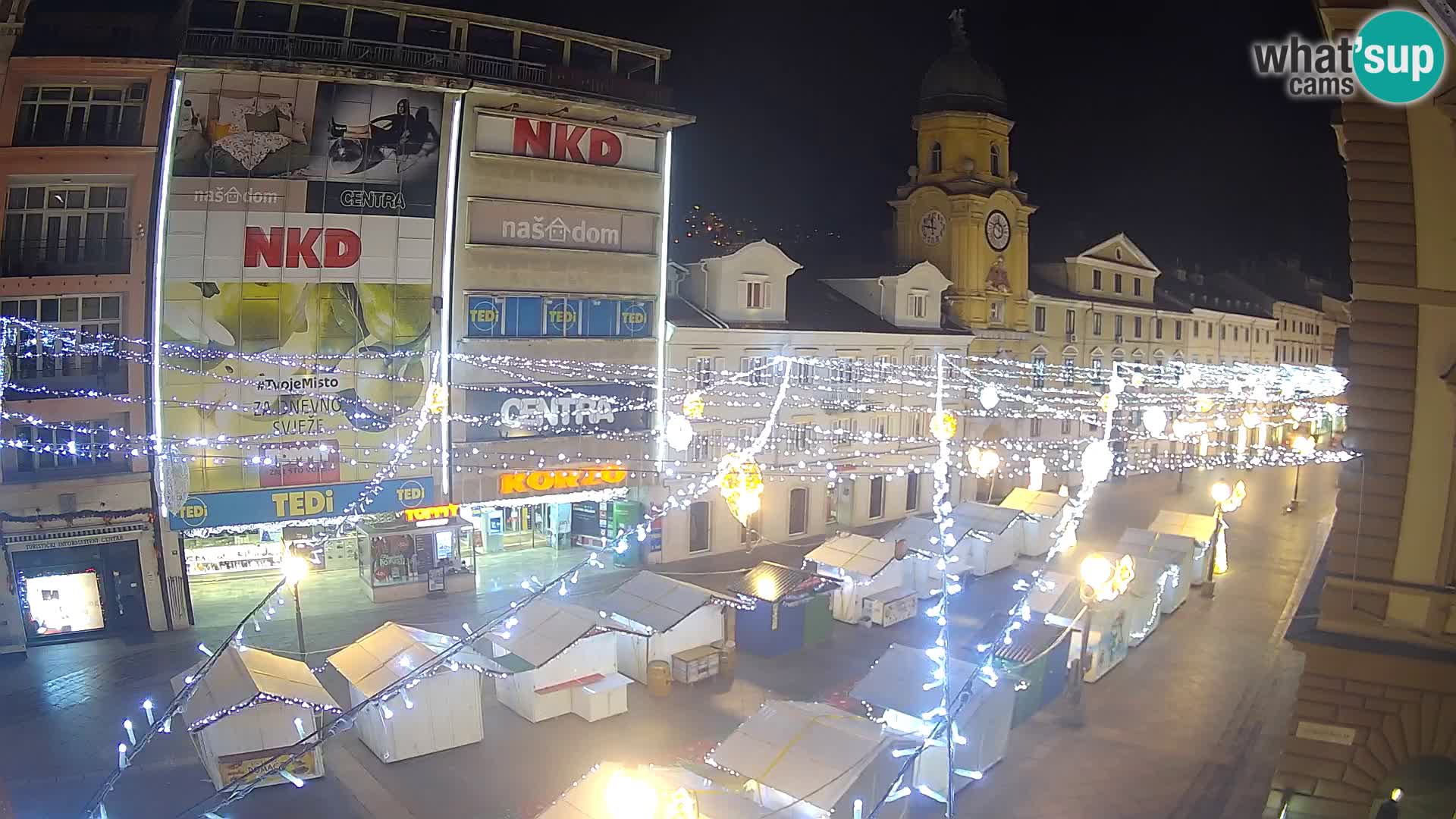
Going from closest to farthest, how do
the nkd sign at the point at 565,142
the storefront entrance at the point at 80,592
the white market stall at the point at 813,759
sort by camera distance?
1. the white market stall at the point at 813,759
2. the storefront entrance at the point at 80,592
3. the nkd sign at the point at 565,142

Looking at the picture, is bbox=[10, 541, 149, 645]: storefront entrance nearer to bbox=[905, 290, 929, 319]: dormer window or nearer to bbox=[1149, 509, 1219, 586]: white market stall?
bbox=[905, 290, 929, 319]: dormer window

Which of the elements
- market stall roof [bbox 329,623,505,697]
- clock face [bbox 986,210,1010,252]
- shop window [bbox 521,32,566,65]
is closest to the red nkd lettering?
shop window [bbox 521,32,566,65]

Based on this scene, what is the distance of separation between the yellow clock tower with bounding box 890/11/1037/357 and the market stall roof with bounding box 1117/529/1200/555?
41.3 ft

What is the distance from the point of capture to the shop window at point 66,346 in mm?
20062

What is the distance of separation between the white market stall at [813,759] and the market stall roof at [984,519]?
46.1ft

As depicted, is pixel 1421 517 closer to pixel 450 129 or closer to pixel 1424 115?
pixel 1424 115

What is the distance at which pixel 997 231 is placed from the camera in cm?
3619

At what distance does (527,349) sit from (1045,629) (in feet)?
45.9

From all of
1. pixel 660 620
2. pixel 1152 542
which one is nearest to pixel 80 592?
pixel 660 620

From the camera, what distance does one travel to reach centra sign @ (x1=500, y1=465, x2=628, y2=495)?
2534 centimetres

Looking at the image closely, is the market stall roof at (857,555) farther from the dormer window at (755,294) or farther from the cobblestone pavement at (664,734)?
the dormer window at (755,294)

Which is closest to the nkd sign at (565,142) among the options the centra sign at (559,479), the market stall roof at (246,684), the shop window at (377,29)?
the shop window at (377,29)

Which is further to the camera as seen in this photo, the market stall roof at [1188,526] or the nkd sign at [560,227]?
the market stall roof at [1188,526]

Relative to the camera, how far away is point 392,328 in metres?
23.6
